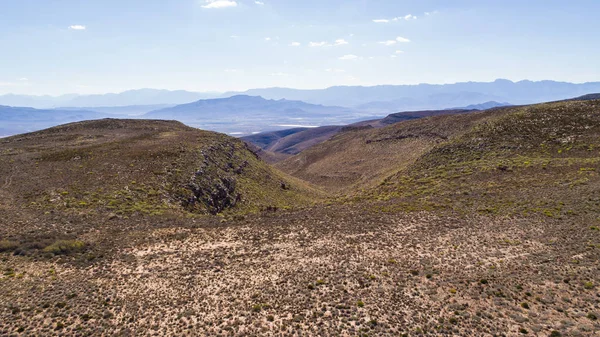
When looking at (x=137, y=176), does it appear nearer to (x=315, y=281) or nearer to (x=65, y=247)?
(x=65, y=247)

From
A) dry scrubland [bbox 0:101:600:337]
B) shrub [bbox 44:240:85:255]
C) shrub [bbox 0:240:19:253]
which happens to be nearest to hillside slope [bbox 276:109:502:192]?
dry scrubland [bbox 0:101:600:337]

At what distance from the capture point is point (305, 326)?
15.1m

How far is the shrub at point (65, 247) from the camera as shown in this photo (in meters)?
20.9

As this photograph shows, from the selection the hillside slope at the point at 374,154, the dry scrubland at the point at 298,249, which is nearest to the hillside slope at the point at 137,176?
the dry scrubland at the point at 298,249

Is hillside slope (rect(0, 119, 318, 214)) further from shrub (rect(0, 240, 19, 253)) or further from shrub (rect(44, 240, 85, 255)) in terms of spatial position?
shrub (rect(44, 240, 85, 255))

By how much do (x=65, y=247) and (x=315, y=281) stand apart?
17391 mm

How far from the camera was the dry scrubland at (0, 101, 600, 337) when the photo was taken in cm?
1541

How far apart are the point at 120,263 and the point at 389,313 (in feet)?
56.4

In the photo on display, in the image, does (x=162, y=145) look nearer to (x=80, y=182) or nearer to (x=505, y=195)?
(x=80, y=182)

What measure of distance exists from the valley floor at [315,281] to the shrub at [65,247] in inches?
23.4

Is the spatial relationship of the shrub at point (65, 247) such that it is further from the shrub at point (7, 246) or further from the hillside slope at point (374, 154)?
the hillside slope at point (374, 154)


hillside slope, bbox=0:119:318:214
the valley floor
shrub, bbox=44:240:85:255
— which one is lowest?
the valley floor

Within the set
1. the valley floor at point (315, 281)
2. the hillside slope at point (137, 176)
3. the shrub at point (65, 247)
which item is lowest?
the valley floor at point (315, 281)

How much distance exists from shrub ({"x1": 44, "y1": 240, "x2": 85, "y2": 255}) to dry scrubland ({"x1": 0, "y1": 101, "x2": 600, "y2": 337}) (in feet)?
0.31
